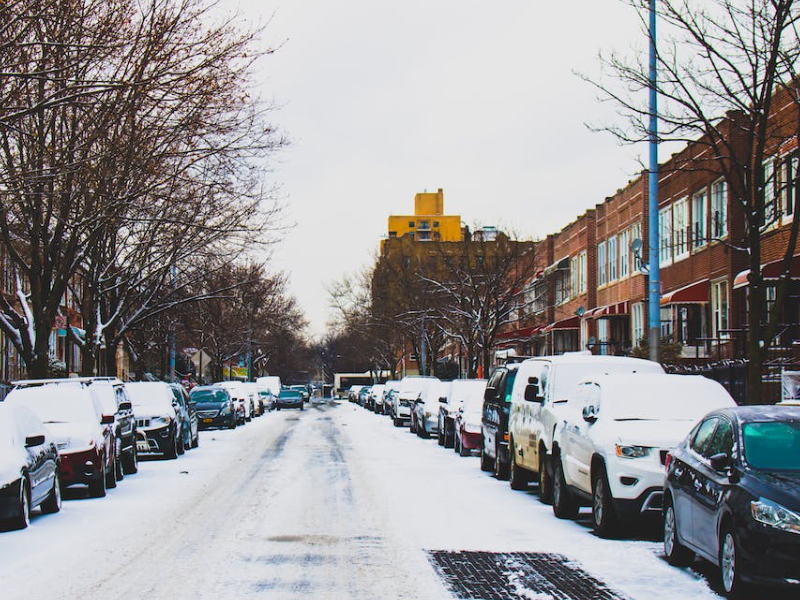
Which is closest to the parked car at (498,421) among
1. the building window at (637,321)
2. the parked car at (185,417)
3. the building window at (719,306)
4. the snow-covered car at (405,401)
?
the parked car at (185,417)

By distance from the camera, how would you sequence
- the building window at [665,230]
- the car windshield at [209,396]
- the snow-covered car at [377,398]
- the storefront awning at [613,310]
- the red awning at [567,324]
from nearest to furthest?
the building window at [665,230], the car windshield at [209,396], the storefront awning at [613,310], the red awning at [567,324], the snow-covered car at [377,398]

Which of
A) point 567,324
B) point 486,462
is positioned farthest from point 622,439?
point 567,324

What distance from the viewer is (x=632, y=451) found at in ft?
42.5

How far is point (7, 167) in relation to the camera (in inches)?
837

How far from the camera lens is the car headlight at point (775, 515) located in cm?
866

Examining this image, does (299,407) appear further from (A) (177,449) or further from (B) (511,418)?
(B) (511,418)

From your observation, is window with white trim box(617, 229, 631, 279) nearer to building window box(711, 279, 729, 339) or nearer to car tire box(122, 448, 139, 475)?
building window box(711, 279, 729, 339)

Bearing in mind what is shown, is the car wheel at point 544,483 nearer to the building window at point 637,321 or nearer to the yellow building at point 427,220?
the building window at point 637,321

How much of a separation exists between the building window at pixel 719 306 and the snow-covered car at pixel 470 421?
36.2 feet

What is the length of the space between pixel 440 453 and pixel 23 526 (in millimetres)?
15275

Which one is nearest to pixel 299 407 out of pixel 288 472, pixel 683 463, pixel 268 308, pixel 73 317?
pixel 268 308

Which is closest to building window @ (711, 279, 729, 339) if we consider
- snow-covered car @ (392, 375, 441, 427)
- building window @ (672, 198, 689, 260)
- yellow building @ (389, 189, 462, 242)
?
building window @ (672, 198, 689, 260)

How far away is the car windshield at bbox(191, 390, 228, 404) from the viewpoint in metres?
43.5

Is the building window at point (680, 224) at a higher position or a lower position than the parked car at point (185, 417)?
higher
